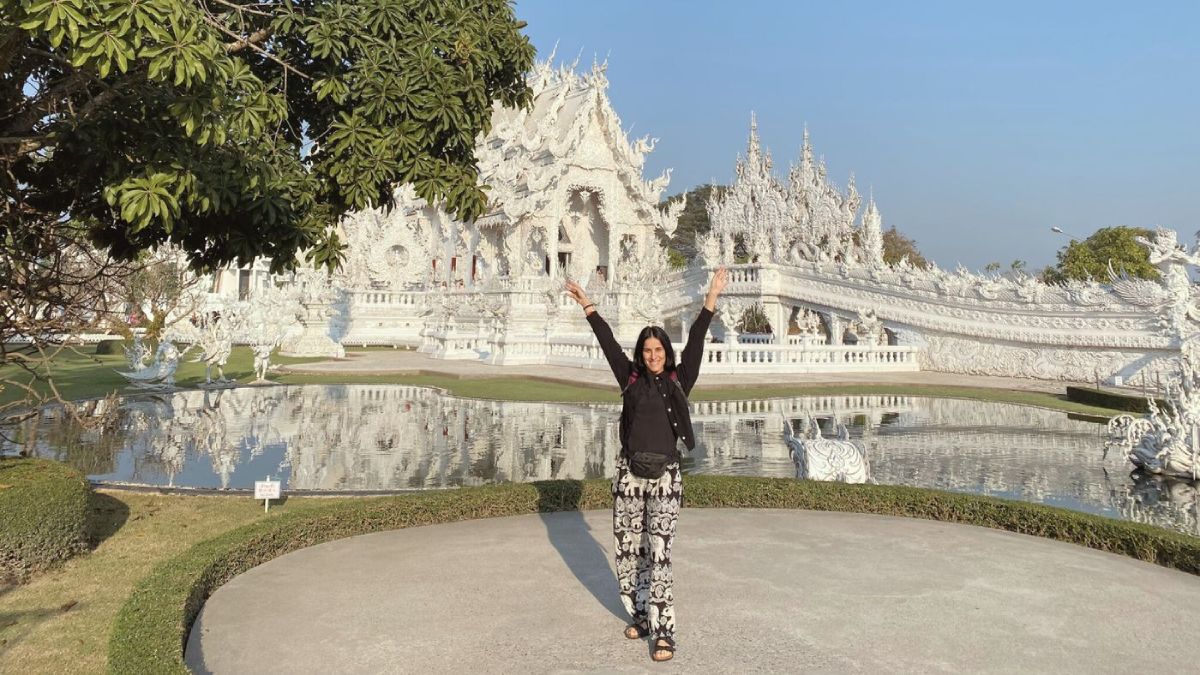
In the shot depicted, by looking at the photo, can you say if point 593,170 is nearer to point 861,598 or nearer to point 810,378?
point 810,378

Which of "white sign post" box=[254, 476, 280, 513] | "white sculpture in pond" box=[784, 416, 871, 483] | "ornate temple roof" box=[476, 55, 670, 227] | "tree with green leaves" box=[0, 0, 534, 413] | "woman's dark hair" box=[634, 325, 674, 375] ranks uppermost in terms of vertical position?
"ornate temple roof" box=[476, 55, 670, 227]

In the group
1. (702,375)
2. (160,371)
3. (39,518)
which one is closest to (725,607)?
(39,518)

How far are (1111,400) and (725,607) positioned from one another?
14.2 m

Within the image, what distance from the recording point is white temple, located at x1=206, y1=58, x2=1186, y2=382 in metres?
22.0

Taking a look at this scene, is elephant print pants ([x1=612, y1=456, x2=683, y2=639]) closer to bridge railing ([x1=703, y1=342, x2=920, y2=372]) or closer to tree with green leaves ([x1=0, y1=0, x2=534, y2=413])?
tree with green leaves ([x1=0, y1=0, x2=534, y2=413])

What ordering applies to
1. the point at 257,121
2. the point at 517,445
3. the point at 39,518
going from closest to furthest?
the point at 257,121 → the point at 39,518 → the point at 517,445

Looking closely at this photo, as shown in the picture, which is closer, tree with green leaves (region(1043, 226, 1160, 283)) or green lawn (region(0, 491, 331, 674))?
green lawn (region(0, 491, 331, 674))

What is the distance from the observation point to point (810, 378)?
20594mm

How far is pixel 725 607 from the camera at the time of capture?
465cm

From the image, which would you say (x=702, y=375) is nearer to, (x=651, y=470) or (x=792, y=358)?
(x=792, y=358)

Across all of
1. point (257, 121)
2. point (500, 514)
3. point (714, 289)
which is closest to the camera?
point (714, 289)

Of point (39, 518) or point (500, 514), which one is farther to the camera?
point (500, 514)

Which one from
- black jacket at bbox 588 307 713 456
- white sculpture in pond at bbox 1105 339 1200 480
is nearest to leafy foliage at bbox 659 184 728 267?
white sculpture in pond at bbox 1105 339 1200 480

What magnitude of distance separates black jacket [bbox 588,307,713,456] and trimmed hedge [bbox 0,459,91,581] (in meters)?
3.68
